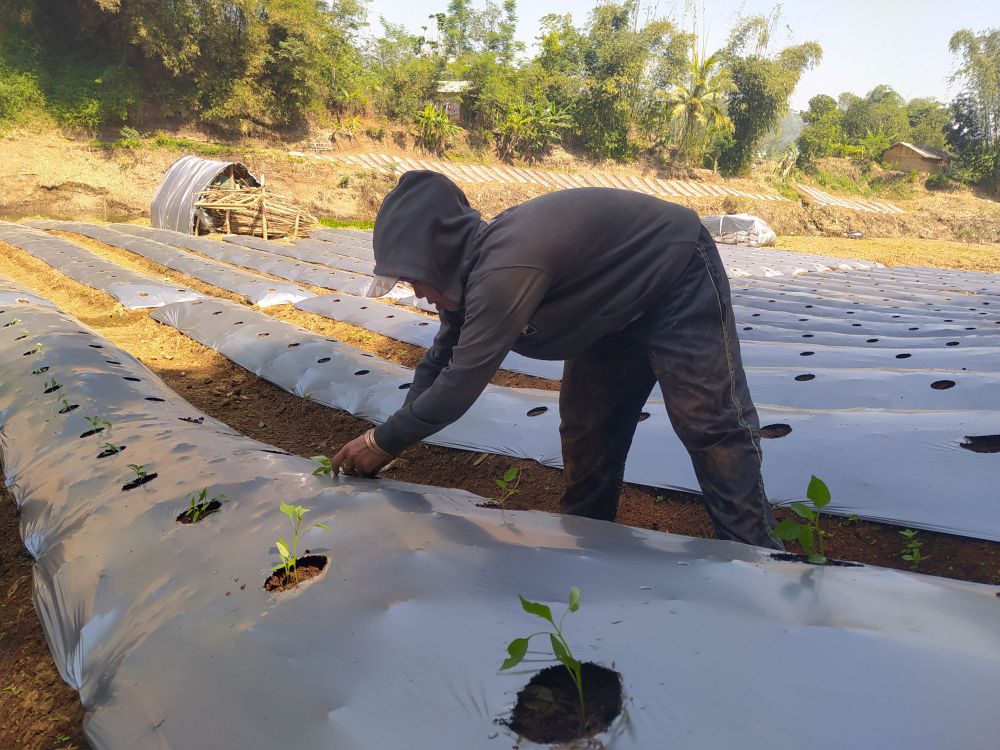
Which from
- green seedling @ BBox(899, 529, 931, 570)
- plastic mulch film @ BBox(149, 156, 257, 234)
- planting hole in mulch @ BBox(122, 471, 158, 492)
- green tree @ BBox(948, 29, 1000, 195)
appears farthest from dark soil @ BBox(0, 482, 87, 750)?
green tree @ BBox(948, 29, 1000, 195)

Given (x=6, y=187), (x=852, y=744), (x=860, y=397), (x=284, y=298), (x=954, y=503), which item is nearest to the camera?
(x=852, y=744)

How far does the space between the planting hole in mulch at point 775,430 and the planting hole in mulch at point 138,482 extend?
9.23 feet

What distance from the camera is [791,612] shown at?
1251mm

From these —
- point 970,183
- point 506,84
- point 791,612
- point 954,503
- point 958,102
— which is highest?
point 958,102

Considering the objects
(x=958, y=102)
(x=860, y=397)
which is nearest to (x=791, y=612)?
(x=860, y=397)

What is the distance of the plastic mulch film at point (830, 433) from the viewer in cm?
258

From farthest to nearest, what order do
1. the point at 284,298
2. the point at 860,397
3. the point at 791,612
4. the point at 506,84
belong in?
1. the point at 506,84
2. the point at 284,298
3. the point at 860,397
4. the point at 791,612

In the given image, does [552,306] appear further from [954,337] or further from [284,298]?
[284,298]

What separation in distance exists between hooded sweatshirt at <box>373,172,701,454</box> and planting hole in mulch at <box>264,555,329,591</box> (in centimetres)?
39

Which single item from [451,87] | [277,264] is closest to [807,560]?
[277,264]

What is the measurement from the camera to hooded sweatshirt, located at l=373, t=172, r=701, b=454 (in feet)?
5.43

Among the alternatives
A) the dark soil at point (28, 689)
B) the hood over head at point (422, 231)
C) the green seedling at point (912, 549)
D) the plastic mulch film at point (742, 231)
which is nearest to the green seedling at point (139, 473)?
the dark soil at point (28, 689)

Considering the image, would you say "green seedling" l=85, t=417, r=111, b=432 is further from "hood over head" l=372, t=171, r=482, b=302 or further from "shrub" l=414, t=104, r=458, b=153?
"shrub" l=414, t=104, r=458, b=153

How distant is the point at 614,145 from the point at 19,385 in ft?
129
